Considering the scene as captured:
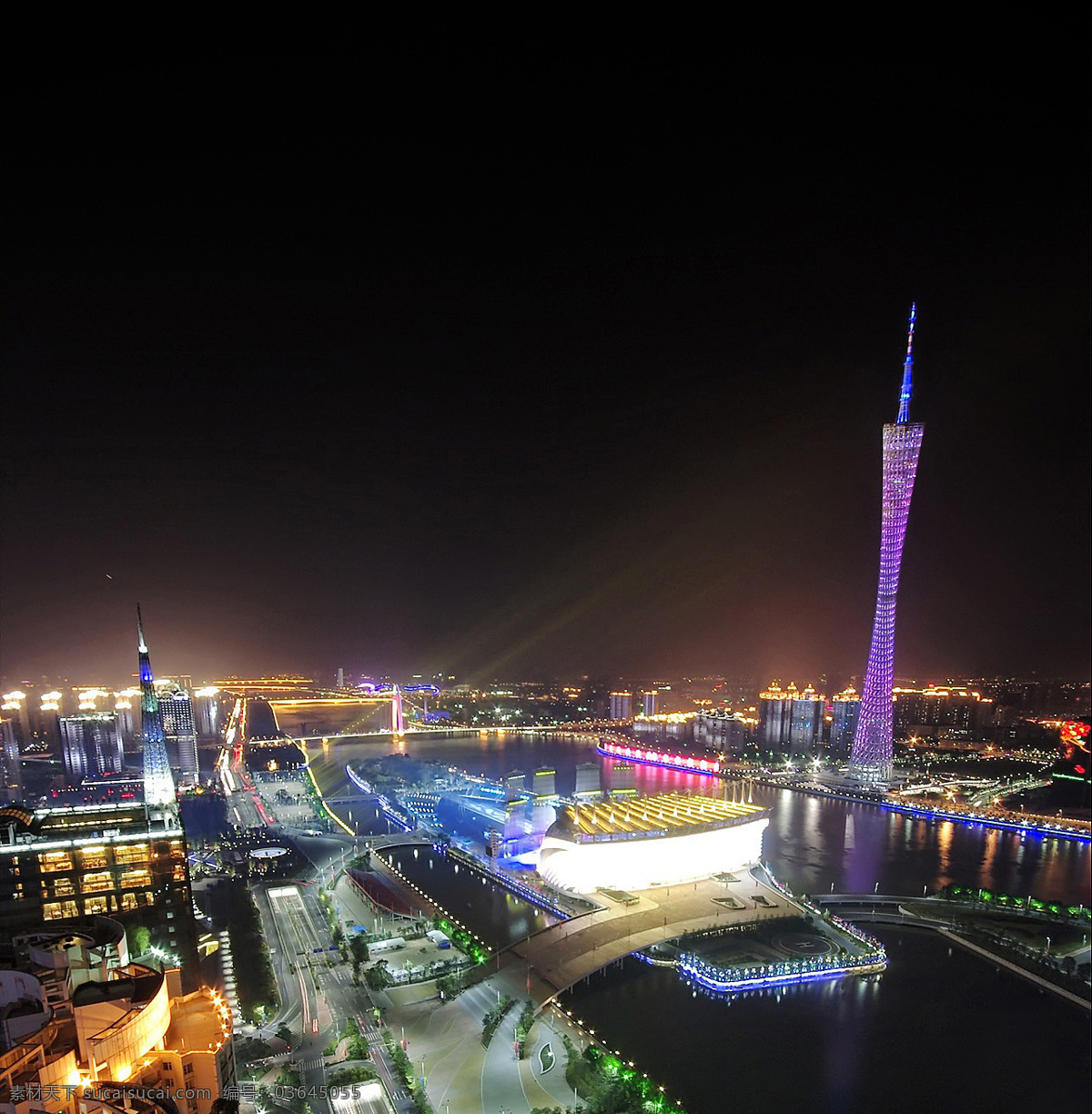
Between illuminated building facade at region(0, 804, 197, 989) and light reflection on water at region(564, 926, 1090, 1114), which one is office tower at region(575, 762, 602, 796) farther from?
illuminated building facade at region(0, 804, 197, 989)

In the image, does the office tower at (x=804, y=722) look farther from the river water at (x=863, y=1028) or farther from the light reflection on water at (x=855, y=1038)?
the light reflection on water at (x=855, y=1038)

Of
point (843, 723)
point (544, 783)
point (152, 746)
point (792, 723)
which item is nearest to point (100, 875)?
point (152, 746)

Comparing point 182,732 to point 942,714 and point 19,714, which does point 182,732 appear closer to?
point 19,714

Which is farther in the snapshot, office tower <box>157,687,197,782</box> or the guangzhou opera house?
office tower <box>157,687,197,782</box>

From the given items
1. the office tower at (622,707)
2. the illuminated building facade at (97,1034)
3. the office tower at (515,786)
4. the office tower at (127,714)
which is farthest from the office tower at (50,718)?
the office tower at (622,707)

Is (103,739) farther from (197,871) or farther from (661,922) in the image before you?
(661,922)

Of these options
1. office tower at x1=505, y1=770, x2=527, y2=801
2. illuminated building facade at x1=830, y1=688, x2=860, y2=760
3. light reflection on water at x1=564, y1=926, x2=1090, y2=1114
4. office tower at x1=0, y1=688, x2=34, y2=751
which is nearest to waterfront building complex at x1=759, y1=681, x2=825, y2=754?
illuminated building facade at x1=830, y1=688, x2=860, y2=760
